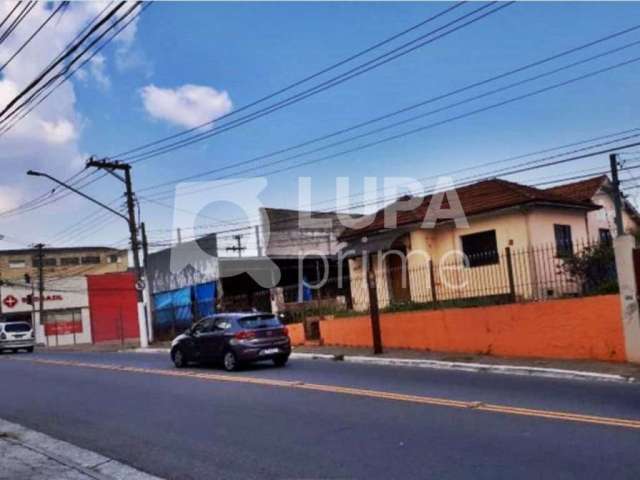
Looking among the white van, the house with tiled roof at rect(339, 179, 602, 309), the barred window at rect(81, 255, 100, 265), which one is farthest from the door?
the barred window at rect(81, 255, 100, 265)

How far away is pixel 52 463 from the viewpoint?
807 centimetres

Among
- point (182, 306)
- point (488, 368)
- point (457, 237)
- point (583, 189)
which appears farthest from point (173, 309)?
point (488, 368)

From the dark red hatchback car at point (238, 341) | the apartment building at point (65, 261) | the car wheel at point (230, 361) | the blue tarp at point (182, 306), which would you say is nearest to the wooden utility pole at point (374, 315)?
the dark red hatchback car at point (238, 341)

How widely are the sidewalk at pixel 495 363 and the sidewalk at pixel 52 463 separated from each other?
30.3 feet

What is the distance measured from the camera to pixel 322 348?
22.7 metres

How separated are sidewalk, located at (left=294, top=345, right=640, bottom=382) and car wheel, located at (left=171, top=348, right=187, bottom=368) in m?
3.61

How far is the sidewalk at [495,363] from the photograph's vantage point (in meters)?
13.6

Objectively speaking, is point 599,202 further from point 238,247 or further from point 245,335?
point 245,335

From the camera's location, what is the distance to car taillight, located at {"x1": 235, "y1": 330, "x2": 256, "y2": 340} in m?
18.2

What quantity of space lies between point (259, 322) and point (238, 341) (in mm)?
951

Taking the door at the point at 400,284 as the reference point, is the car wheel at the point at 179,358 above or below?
below

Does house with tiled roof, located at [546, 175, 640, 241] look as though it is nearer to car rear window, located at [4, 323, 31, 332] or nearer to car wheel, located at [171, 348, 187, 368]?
car wheel, located at [171, 348, 187, 368]

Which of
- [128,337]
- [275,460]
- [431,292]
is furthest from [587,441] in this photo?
[128,337]

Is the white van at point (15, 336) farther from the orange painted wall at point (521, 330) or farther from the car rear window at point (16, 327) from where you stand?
the orange painted wall at point (521, 330)
